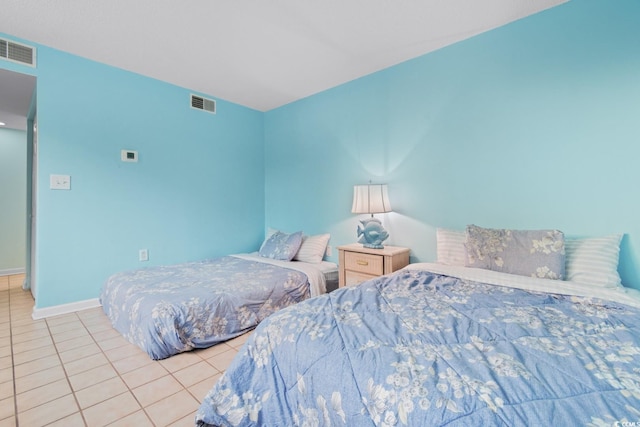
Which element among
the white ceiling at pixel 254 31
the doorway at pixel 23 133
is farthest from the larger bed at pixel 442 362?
the doorway at pixel 23 133

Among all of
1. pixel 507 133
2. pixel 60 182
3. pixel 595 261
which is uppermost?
pixel 507 133

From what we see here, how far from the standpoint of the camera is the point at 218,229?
377 centimetres

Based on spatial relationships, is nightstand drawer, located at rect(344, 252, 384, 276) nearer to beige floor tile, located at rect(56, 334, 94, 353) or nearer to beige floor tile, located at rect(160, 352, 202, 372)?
beige floor tile, located at rect(160, 352, 202, 372)

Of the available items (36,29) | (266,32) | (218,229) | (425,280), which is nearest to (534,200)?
(425,280)

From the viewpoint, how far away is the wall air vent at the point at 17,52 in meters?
2.38

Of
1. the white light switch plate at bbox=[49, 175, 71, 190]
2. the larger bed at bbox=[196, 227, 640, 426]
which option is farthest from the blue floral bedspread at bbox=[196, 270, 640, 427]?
the white light switch plate at bbox=[49, 175, 71, 190]

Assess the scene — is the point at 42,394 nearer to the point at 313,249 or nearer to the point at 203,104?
the point at 313,249

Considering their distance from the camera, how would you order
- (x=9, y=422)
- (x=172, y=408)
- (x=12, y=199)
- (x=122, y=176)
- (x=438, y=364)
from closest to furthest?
(x=438, y=364), (x=9, y=422), (x=172, y=408), (x=122, y=176), (x=12, y=199)

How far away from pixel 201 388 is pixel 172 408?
180 mm

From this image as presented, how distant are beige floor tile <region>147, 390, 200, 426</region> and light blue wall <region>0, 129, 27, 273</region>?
439 centimetres

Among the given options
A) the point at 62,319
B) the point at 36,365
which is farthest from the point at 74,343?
the point at 62,319

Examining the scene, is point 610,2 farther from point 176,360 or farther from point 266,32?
point 176,360

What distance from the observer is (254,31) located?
91.0 inches

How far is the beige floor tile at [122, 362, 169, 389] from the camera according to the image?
66.1 inches
